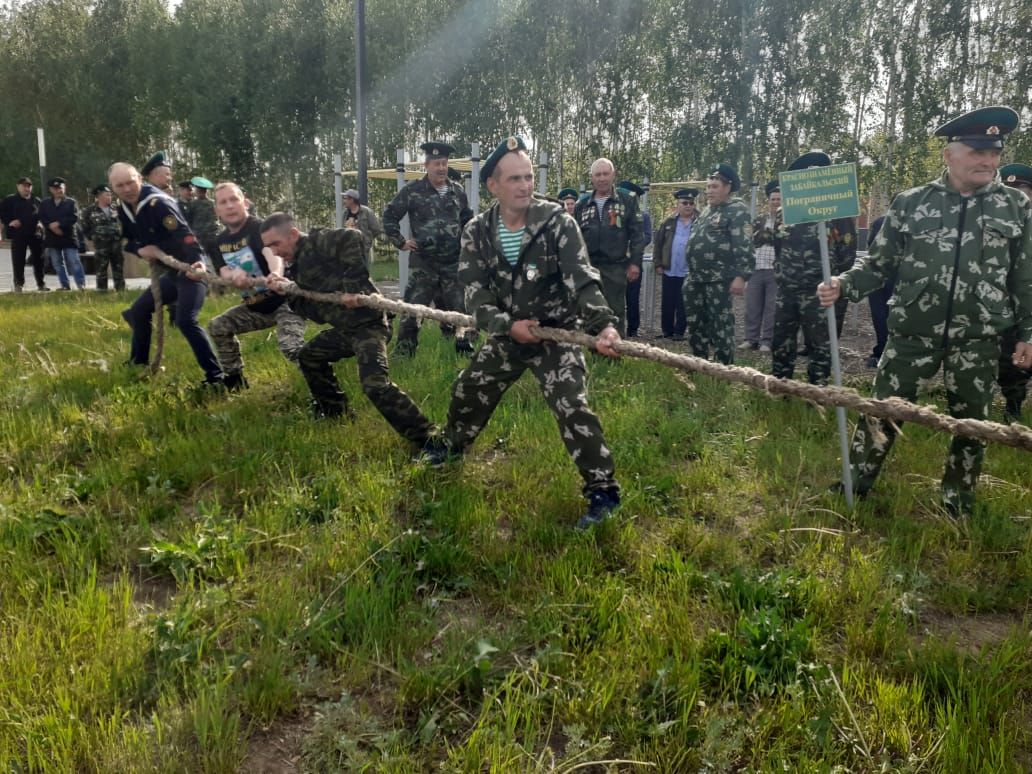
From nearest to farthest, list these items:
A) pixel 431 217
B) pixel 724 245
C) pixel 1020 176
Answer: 1. pixel 1020 176
2. pixel 724 245
3. pixel 431 217

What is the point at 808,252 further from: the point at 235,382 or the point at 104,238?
the point at 104,238

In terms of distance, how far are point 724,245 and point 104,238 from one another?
38.5ft

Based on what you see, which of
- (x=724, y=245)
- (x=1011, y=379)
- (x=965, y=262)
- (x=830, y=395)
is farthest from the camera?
(x=724, y=245)

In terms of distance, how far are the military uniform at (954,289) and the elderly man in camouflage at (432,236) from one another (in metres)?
4.35

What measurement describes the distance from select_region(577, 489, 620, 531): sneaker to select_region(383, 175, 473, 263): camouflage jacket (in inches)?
170

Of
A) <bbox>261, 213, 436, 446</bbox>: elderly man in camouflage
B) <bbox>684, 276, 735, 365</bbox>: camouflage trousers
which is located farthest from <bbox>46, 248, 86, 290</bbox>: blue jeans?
<bbox>684, 276, 735, 365</bbox>: camouflage trousers

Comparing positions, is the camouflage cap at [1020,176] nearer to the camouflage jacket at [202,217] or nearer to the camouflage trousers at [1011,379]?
the camouflage trousers at [1011,379]

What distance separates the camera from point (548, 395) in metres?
3.69

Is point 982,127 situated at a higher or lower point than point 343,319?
higher

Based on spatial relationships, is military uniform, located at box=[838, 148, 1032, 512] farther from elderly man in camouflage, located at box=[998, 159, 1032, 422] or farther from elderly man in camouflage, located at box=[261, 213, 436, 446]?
elderly man in camouflage, located at box=[261, 213, 436, 446]

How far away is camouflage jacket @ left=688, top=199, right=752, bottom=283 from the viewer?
22.1ft

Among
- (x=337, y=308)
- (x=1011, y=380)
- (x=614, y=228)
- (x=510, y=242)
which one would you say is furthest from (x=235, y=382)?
(x=1011, y=380)

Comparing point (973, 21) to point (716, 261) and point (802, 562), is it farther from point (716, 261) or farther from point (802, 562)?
point (802, 562)

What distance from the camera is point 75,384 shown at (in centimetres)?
587
